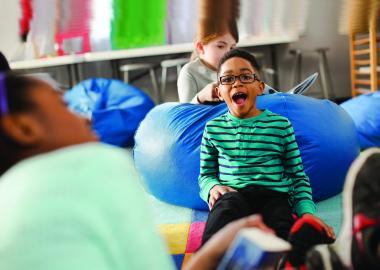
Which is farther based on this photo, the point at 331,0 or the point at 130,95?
the point at 130,95

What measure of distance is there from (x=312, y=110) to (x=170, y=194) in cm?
61

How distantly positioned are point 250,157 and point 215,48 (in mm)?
614

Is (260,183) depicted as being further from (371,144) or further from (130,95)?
(130,95)

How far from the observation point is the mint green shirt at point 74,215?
0.40 meters

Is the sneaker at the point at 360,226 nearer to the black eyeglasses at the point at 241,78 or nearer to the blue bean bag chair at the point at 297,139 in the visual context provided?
the black eyeglasses at the point at 241,78

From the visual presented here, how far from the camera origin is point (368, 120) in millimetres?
1983

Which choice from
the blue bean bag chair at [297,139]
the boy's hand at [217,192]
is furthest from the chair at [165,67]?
the boy's hand at [217,192]

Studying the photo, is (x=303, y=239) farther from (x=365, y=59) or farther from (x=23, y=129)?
(x=365, y=59)

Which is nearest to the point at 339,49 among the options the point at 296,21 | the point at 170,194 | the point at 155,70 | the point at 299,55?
the point at 299,55

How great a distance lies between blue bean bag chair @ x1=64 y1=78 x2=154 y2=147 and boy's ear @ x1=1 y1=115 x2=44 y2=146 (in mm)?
2058

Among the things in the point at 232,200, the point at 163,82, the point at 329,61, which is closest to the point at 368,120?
the point at 232,200

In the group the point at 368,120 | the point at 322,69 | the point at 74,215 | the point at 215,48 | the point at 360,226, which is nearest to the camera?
the point at 74,215

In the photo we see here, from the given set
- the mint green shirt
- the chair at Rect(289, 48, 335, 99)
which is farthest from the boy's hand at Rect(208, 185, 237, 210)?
the chair at Rect(289, 48, 335, 99)

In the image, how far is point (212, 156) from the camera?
1134 mm
